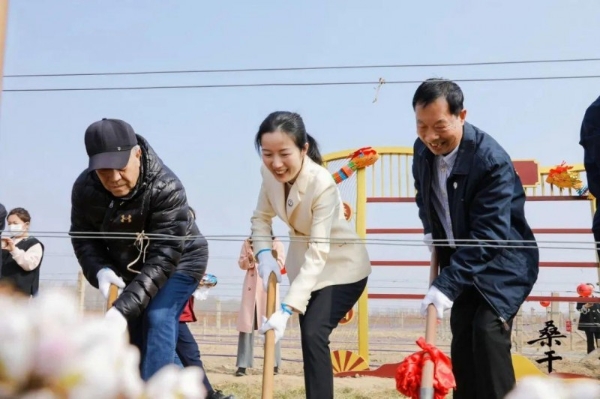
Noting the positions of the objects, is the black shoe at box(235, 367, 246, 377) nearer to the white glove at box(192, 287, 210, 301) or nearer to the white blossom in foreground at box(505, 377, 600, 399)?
the white glove at box(192, 287, 210, 301)

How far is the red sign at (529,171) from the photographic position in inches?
244

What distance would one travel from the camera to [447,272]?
228cm

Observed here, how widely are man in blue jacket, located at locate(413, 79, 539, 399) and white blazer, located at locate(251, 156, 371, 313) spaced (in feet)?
1.18

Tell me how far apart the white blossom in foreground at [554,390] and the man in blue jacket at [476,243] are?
1848 millimetres

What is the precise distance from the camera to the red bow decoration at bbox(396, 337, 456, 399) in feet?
6.51

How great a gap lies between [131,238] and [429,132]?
3.77 feet

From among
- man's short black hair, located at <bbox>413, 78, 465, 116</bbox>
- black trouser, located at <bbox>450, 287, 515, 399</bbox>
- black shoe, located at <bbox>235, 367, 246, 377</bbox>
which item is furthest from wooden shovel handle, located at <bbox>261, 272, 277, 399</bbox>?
black shoe, located at <bbox>235, 367, 246, 377</bbox>

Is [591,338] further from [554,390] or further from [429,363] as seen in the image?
[554,390]

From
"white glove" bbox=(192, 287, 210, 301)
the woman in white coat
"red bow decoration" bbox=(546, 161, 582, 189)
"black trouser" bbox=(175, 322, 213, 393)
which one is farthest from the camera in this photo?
"red bow decoration" bbox=(546, 161, 582, 189)

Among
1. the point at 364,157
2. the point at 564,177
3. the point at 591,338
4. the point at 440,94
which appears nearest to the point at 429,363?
the point at 440,94

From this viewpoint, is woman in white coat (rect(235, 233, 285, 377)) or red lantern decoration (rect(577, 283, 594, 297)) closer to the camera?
woman in white coat (rect(235, 233, 285, 377))

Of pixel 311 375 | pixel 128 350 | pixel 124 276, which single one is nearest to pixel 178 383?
pixel 128 350

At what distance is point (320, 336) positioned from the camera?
8.45 ft

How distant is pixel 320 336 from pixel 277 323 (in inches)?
7.7
